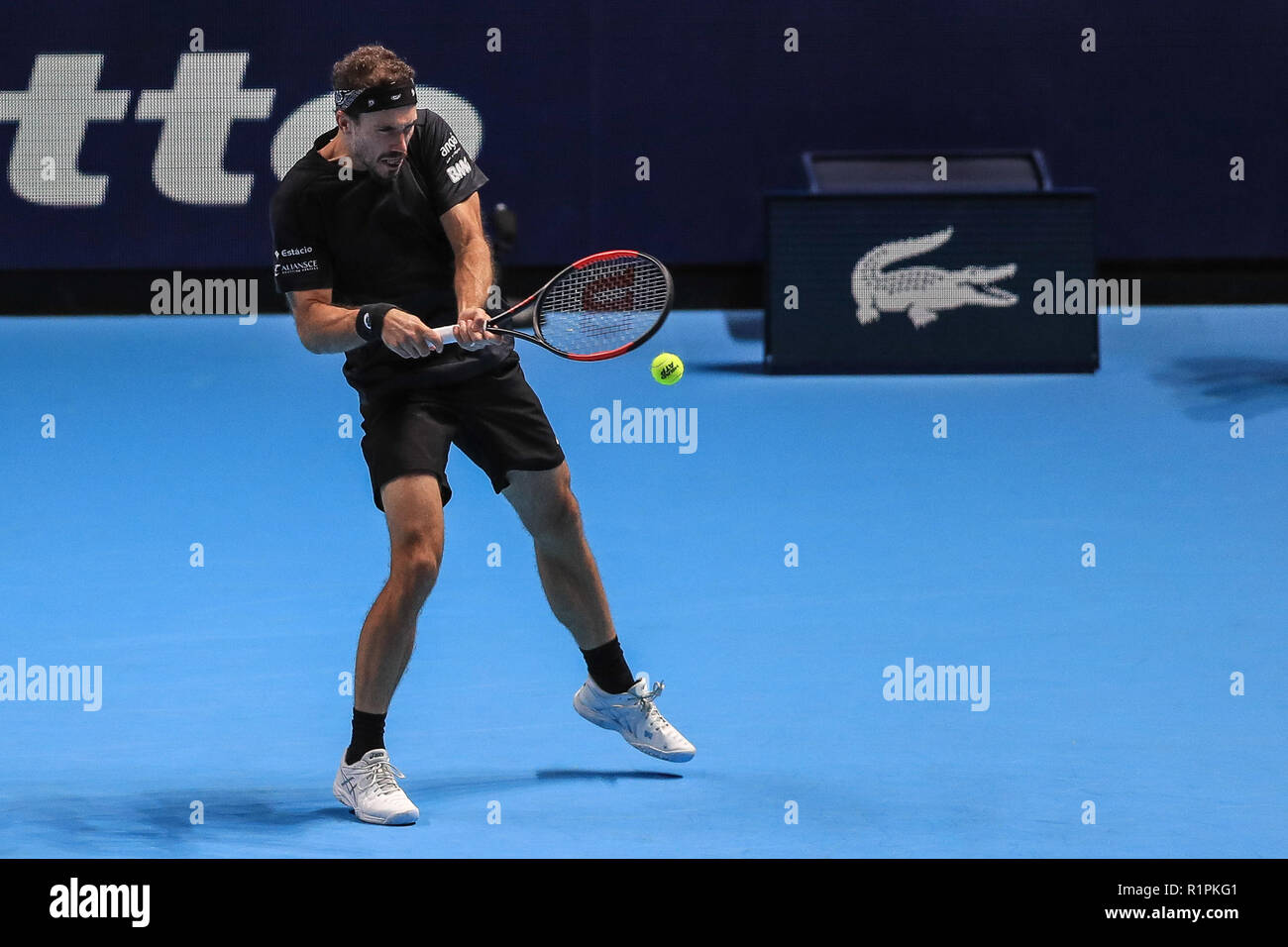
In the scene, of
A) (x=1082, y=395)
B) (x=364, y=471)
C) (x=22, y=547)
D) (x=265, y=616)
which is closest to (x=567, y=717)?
(x=265, y=616)

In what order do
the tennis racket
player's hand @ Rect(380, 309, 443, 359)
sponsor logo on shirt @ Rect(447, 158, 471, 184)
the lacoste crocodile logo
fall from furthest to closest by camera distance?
1. the lacoste crocodile logo
2. the tennis racket
3. sponsor logo on shirt @ Rect(447, 158, 471, 184)
4. player's hand @ Rect(380, 309, 443, 359)

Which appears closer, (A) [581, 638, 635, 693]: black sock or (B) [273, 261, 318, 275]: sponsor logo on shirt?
(B) [273, 261, 318, 275]: sponsor logo on shirt

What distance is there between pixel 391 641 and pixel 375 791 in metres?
0.38

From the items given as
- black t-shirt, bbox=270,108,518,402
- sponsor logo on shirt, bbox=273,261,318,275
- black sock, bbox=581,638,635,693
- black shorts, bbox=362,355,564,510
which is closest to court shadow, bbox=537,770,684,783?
black sock, bbox=581,638,635,693

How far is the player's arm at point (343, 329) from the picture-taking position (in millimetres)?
4773

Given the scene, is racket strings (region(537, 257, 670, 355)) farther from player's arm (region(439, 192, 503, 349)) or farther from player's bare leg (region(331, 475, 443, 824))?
player's bare leg (region(331, 475, 443, 824))

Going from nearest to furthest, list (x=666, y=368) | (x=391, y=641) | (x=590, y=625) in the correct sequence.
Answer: (x=391, y=641) < (x=590, y=625) < (x=666, y=368)

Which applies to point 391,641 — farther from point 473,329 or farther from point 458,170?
point 458,170

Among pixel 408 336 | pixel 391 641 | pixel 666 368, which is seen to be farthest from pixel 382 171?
pixel 666 368

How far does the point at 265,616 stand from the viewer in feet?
23.3

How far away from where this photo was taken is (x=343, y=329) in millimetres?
4945

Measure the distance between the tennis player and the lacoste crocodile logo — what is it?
7.46 meters

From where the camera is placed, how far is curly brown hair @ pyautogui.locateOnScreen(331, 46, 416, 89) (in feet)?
15.9

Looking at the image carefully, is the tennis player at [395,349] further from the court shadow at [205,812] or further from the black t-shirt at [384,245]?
the court shadow at [205,812]
